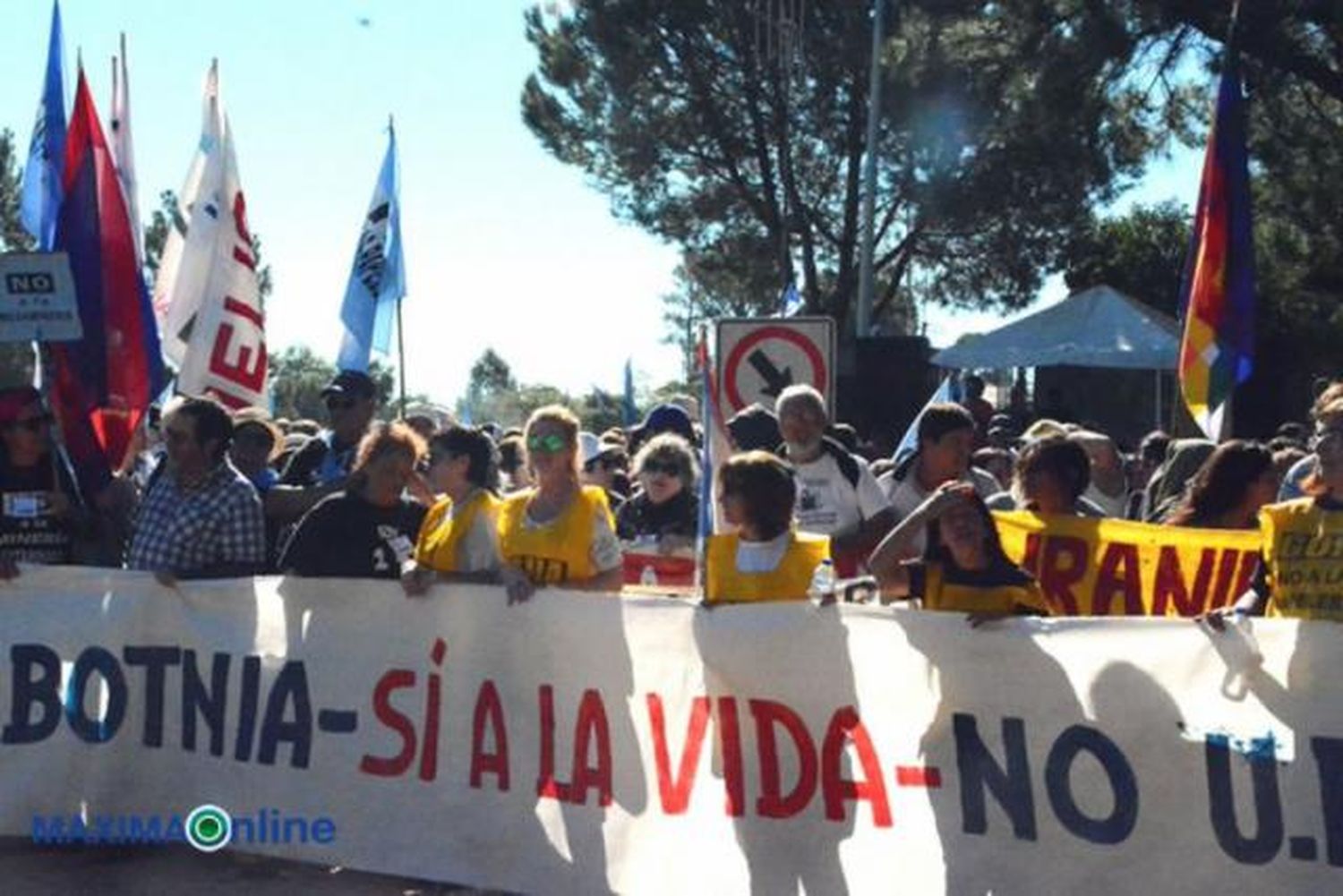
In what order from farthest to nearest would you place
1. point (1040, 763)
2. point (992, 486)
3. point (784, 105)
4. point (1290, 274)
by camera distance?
point (784, 105) < point (1290, 274) < point (992, 486) < point (1040, 763)

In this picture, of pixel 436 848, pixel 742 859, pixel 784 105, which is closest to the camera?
pixel 742 859

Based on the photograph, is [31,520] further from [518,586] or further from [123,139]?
[123,139]

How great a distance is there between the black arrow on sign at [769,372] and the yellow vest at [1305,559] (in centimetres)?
425

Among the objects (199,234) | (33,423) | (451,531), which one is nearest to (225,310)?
(199,234)

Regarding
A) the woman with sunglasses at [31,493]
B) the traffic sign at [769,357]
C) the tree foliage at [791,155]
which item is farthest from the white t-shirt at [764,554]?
the tree foliage at [791,155]

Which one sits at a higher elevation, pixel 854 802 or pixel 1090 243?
pixel 1090 243

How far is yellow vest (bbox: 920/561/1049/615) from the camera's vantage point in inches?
247

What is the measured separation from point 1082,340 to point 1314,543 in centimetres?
1741

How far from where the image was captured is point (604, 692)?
6.90 meters

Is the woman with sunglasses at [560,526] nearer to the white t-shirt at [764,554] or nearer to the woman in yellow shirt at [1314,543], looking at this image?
the white t-shirt at [764,554]

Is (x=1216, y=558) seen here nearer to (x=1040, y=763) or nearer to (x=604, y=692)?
(x=1040, y=763)

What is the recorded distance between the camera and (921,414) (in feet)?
26.6

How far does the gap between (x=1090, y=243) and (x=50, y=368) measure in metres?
30.1

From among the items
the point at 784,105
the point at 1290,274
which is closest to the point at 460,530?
the point at 1290,274
